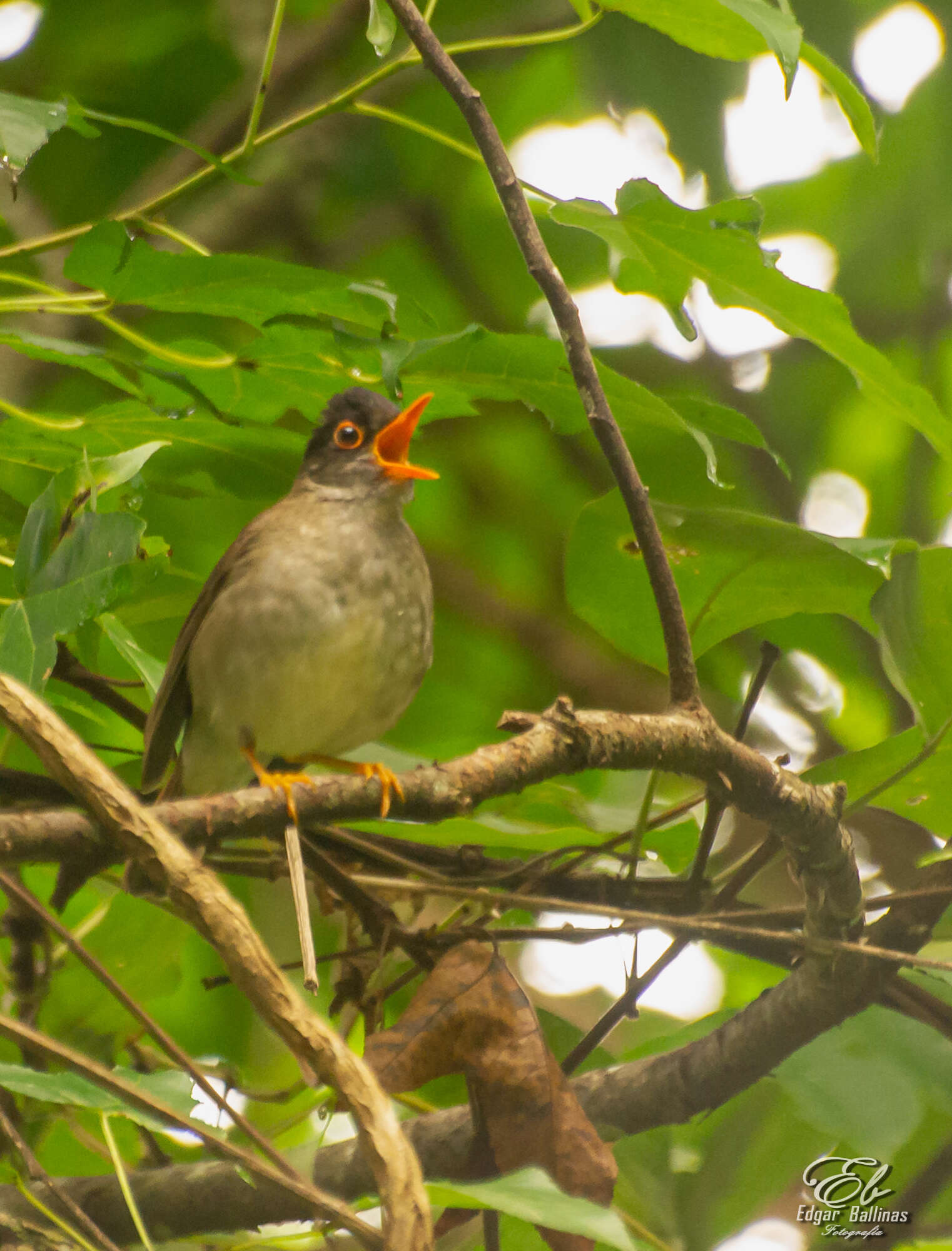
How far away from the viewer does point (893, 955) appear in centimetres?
176

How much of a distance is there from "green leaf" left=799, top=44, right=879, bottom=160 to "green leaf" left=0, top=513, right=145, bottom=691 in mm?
1159

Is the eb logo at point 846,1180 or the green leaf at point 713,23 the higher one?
the green leaf at point 713,23

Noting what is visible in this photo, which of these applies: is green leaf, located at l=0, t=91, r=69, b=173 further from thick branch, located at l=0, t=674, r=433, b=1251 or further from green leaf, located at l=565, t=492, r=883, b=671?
green leaf, located at l=565, t=492, r=883, b=671

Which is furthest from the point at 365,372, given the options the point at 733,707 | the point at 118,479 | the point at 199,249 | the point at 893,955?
the point at 733,707

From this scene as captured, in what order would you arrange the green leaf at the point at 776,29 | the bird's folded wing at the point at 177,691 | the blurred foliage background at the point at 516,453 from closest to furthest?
the green leaf at the point at 776,29 < the blurred foliage background at the point at 516,453 < the bird's folded wing at the point at 177,691

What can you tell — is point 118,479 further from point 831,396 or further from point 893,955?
point 831,396

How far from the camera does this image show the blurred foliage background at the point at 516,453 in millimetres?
2047

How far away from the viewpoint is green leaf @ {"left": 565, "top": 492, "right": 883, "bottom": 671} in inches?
78.7

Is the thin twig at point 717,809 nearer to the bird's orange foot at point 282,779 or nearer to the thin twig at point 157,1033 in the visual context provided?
the bird's orange foot at point 282,779

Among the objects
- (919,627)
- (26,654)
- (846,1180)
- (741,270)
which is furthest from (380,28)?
(846,1180)

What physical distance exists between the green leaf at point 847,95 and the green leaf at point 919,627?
61cm

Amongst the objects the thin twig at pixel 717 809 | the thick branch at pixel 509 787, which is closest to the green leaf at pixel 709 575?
the thin twig at pixel 717 809

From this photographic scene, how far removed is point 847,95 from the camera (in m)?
1.89

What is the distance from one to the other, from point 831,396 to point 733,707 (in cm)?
111
